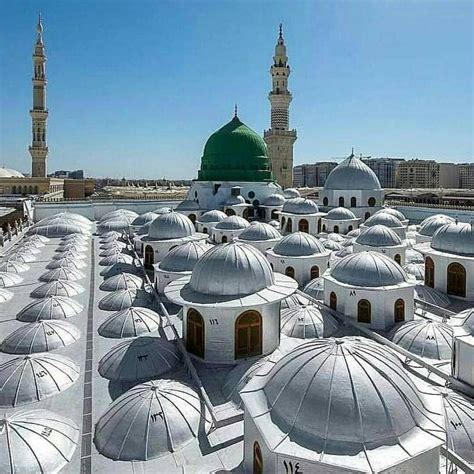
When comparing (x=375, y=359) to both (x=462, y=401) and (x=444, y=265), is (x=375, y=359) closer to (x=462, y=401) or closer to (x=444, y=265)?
(x=462, y=401)

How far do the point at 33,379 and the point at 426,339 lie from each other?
1067 centimetres

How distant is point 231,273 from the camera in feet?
37.8

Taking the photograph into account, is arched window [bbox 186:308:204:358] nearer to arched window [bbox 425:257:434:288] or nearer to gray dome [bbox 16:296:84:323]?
gray dome [bbox 16:296:84:323]

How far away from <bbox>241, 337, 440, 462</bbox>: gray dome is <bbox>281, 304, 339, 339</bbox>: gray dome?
5.75 m

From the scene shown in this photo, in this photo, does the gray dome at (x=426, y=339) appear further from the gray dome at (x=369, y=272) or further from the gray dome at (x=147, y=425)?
the gray dome at (x=147, y=425)

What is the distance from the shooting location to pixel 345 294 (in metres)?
13.9

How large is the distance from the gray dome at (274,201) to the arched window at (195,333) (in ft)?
81.0

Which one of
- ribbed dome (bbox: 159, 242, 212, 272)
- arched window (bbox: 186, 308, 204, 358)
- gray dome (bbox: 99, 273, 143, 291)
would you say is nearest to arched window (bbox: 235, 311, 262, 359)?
arched window (bbox: 186, 308, 204, 358)

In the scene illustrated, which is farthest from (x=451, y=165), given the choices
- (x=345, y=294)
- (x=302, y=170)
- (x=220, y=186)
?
(x=345, y=294)

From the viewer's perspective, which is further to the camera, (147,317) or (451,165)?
(451,165)

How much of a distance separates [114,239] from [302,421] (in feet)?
82.8

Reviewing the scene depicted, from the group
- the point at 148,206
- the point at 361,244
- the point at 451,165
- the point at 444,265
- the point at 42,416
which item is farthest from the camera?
the point at 451,165

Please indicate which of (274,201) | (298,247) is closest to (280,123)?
(274,201)

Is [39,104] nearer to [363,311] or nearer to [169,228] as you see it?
[169,228]
